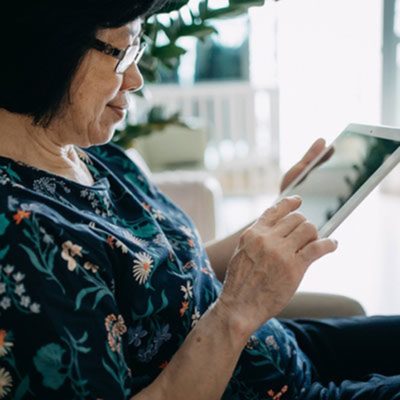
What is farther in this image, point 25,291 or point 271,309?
point 271,309

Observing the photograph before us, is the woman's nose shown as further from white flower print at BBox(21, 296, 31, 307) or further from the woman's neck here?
white flower print at BBox(21, 296, 31, 307)

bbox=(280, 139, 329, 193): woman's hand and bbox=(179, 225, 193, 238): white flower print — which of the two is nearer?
bbox=(179, 225, 193, 238): white flower print

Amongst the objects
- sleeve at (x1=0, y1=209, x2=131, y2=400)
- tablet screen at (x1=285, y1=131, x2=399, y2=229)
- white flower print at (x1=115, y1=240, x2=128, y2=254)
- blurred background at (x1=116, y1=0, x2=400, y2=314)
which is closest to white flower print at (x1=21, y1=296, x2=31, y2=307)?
sleeve at (x1=0, y1=209, x2=131, y2=400)

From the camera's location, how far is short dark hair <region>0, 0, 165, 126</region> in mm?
805

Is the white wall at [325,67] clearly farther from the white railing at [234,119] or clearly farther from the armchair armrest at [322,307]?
the armchair armrest at [322,307]

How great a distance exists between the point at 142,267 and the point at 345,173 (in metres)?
0.44

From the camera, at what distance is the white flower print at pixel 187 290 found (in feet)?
2.95

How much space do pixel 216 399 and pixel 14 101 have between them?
519 mm

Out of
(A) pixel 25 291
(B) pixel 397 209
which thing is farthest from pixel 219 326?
(B) pixel 397 209

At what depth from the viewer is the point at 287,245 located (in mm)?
811

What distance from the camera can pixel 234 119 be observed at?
15.2ft

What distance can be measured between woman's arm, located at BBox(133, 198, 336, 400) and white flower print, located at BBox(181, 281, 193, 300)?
0.09 meters

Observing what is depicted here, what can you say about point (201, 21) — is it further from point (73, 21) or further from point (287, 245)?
point (287, 245)

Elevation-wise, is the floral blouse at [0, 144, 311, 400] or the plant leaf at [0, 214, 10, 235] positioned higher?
the plant leaf at [0, 214, 10, 235]
